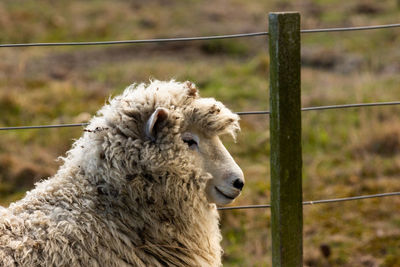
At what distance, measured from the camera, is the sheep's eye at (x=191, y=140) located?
285cm

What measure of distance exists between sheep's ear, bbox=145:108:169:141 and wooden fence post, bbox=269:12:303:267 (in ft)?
1.83

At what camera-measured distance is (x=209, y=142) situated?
2.90m

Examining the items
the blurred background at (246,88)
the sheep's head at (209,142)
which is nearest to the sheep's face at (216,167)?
the sheep's head at (209,142)

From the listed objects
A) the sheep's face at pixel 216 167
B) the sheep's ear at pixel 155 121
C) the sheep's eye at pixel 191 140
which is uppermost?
the sheep's ear at pixel 155 121

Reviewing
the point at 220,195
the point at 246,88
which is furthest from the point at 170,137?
the point at 246,88

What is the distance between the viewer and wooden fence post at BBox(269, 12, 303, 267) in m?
2.84

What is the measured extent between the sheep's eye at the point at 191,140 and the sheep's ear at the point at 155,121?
0.48ft

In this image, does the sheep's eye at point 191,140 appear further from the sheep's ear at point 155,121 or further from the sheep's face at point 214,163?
the sheep's ear at point 155,121

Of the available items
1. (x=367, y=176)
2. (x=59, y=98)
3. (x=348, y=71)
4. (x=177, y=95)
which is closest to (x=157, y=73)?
(x=59, y=98)

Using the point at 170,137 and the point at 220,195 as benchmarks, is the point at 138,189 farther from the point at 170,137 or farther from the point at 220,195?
the point at 220,195

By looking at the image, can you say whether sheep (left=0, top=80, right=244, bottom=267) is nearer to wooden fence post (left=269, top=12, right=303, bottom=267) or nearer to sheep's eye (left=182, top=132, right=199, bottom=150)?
sheep's eye (left=182, top=132, right=199, bottom=150)

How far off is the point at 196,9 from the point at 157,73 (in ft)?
18.2

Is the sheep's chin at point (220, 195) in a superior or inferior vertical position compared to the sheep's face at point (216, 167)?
inferior

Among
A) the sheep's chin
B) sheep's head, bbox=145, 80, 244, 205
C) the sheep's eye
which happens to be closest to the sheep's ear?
sheep's head, bbox=145, 80, 244, 205
